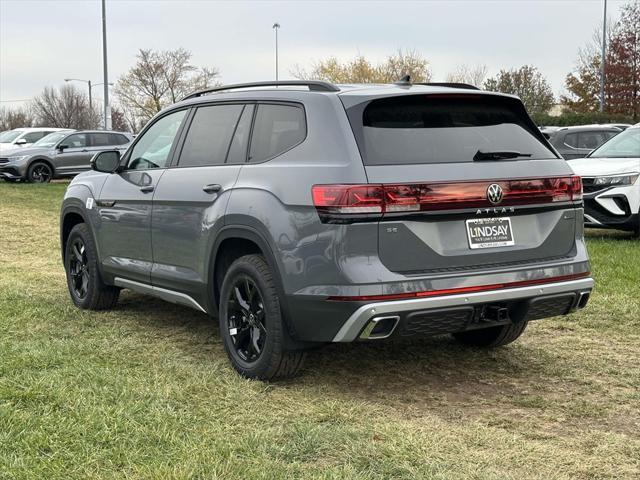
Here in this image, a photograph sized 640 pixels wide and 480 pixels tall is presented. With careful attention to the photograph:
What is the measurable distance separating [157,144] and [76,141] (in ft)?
60.2

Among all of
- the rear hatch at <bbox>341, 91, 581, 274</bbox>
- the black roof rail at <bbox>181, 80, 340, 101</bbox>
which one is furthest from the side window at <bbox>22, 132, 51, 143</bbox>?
the rear hatch at <bbox>341, 91, 581, 274</bbox>

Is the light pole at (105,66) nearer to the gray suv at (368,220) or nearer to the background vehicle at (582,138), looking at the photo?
the background vehicle at (582,138)

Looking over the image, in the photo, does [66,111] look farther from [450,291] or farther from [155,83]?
[450,291]

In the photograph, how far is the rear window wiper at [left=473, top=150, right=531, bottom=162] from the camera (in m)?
4.48

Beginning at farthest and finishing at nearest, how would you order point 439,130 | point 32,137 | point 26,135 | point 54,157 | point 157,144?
point 32,137, point 26,135, point 54,157, point 157,144, point 439,130

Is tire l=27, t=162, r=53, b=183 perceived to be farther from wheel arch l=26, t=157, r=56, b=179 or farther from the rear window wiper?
the rear window wiper

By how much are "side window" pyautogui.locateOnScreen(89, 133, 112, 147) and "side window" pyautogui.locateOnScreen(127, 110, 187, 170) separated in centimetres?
1793

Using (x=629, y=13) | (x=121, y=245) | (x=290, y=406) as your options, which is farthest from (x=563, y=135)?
(x=629, y=13)

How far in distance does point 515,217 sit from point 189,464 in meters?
2.21

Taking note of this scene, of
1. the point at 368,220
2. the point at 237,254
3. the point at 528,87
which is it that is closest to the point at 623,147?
the point at 237,254

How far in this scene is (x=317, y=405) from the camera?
4.38 m

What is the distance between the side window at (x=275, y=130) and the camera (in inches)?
184

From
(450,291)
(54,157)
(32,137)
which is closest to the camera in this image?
(450,291)

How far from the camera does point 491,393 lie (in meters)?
4.66
